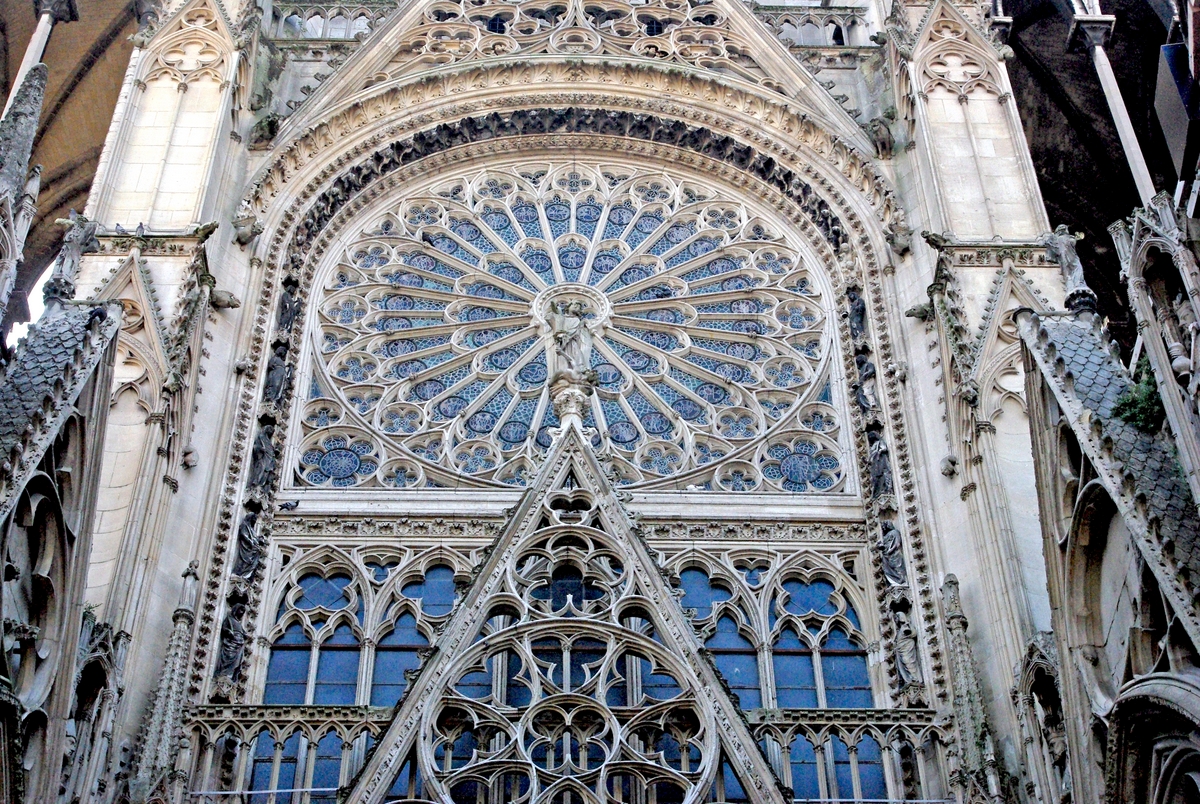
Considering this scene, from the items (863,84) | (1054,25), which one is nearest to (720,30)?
(863,84)

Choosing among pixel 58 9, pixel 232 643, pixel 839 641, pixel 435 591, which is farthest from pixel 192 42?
pixel 839 641

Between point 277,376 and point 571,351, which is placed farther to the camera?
point 277,376

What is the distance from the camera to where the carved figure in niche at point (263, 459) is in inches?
642

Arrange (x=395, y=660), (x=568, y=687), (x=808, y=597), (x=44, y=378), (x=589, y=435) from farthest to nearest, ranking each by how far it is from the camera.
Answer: (x=589, y=435) < (x=808, y=597) < (x=395, y=660) < (x=568, y=687) < (x=44, y=378)

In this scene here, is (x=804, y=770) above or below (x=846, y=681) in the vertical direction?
below

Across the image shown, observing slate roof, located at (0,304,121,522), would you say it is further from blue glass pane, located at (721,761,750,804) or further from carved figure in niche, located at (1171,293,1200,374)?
carved figure in niche, located at (1171,293,1200,374)

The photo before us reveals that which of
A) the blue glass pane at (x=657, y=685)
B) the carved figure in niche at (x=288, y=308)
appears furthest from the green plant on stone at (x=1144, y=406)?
the carved figure in niche at (x=288, y=308)

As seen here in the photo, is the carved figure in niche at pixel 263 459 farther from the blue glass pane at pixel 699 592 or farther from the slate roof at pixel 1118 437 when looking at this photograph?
the slate roof at pixel 1118 437

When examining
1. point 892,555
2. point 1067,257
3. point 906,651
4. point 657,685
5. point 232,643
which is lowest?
point 657,685

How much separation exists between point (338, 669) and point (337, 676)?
0.25ft

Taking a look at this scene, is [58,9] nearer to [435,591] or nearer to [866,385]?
[435,591]

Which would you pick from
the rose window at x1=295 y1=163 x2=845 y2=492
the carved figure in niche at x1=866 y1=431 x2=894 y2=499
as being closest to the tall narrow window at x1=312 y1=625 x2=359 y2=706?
the rose window at x1=295 y1=163 x2=845 y2=492

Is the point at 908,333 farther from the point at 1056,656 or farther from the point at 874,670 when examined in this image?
the point at 1056,656

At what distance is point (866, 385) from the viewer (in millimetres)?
17469
